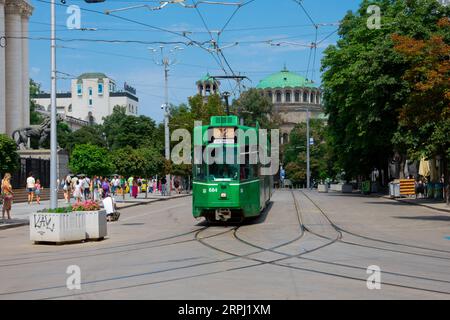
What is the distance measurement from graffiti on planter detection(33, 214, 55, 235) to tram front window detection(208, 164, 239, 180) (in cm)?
611

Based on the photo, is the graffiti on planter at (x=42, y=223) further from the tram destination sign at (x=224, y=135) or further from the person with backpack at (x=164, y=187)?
the person with backpack at (x=164, y=187)

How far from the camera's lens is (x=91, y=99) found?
155m

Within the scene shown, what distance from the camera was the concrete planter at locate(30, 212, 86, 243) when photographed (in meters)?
18.1

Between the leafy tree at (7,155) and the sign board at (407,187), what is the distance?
2968 centimetres

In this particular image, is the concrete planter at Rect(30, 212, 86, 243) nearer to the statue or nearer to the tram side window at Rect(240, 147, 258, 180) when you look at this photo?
the tram side window at Rect(240, 147, 258, 180)

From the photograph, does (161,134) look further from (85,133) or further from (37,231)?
(37,231)

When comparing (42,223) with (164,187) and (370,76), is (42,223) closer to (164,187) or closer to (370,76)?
(370,76)

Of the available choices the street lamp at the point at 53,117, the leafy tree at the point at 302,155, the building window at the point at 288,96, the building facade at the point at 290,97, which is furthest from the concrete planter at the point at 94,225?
the building window at the point at 288,96

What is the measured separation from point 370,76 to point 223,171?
1847 cm

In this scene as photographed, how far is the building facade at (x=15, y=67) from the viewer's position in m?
62.6

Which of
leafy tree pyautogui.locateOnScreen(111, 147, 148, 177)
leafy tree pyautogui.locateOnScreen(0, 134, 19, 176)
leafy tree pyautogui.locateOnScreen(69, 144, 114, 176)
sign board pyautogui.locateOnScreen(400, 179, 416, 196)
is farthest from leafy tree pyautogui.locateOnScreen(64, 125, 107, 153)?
leafy tree pyautogui.locateOnScreen(0, 134, 19, 176)

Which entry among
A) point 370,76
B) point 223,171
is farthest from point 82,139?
point 223,171
